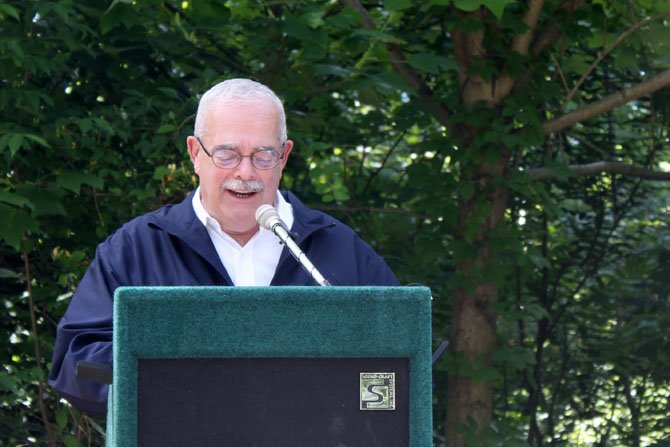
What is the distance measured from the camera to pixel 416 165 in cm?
565

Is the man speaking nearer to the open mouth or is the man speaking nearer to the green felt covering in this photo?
the open mouth

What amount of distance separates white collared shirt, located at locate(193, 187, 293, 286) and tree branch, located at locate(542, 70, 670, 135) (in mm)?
2946

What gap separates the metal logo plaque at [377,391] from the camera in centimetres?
188

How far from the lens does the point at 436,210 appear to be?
18.3 feet

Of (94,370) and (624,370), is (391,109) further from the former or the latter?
→ (94,370)

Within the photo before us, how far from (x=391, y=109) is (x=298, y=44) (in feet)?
3.19

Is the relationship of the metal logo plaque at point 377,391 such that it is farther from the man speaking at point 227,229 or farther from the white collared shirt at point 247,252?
the white collared shirt at point 247,252

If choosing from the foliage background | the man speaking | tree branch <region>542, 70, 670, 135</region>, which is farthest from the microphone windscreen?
tree branch <region>542, 70, 670, 135</region>

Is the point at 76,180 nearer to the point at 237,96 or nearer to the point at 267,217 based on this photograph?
the point at 237,96

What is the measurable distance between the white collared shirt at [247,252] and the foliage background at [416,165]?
1.46 metres

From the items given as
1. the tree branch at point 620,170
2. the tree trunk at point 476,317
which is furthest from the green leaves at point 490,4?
the tree branch at point 620,170

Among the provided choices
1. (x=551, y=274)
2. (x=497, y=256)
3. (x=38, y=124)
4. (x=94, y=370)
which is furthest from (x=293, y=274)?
(x=551, y=274)

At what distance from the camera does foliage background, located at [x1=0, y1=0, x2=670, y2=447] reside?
460cm

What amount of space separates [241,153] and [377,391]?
2.86 ft
